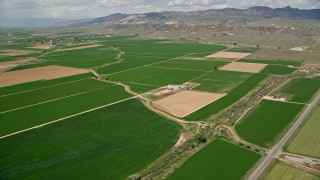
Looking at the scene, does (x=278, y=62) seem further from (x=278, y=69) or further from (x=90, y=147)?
(x=90, y=147)

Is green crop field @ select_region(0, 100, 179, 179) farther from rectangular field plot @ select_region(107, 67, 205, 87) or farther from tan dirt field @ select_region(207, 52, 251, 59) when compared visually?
tan dirt field @ select_region(207, 52, 251, 59)

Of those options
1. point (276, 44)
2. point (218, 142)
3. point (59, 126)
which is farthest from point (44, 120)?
point (276, 44)

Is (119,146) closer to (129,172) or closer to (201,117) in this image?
(129,172)

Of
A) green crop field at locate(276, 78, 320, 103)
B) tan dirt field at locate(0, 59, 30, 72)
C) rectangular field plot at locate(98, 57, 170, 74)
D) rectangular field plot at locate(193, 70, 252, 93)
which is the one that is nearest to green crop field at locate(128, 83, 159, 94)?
rectangular field plot at locate(193, 70, 252, 93)

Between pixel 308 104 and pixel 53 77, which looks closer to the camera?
pixel 308 104

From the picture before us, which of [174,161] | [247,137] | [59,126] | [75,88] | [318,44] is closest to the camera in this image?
[174,161]
